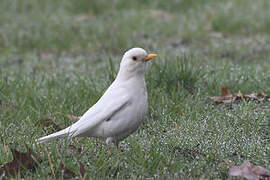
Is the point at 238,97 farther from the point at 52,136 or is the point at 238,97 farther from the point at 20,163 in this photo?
the point at 20,163

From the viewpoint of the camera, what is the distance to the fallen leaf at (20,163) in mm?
3660

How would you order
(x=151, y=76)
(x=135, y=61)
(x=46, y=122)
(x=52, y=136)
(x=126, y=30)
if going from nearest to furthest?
(x=52, y=136), (x=135, y=61), (x=46, y=122), (x=151, y=76), (x=126, y=30)

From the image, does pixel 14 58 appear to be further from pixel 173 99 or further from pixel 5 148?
pixel 5 148

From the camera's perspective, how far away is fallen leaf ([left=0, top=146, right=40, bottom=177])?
3660 millimetres

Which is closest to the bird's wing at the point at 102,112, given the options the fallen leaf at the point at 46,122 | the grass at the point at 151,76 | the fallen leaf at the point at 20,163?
the grass at the point at 151,76

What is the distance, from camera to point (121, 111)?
13.4ft

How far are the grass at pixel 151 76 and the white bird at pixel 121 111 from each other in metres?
→ 0.12

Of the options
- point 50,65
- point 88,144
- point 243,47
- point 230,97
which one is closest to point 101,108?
point 88,144

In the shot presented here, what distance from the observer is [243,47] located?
838cm

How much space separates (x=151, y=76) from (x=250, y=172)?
250 cm

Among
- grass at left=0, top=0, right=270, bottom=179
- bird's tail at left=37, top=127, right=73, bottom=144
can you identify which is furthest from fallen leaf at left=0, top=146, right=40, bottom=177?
bird's tail at left=37, top=127, right=73, bottom=144

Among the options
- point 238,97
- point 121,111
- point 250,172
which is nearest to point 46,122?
point 121,111

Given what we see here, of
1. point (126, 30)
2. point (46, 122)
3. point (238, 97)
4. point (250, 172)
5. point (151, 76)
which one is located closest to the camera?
point (250, 172)

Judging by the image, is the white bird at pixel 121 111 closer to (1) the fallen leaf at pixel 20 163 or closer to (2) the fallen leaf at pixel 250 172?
(1) the fallen leaf at pixel 20 163
